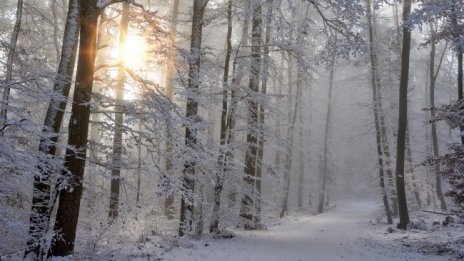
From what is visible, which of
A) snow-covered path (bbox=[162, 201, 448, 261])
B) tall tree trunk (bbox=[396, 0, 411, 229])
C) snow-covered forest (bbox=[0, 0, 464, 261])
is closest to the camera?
snow-covered forest (bbox=[0, 0, 464, 261])

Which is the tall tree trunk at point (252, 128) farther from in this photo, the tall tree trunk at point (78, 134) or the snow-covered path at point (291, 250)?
the tall tree trunk at point (78, 134)

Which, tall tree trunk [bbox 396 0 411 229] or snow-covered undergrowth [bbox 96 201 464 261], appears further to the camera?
tall tree trunk [bbox 396 0 411 229]

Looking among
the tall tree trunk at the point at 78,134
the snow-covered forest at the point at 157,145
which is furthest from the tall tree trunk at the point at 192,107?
the tall tree trunk at the point at 78,134

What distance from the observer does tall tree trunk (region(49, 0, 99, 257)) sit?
8.29 meters

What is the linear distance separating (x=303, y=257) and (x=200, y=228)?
3.57 m

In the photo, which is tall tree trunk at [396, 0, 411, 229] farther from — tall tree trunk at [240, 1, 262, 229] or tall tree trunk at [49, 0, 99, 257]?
tall tree trunk at [49, 0, 99, 257]

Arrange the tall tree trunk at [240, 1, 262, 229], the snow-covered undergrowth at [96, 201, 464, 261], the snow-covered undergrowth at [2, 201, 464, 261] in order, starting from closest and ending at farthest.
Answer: the snow-covered undergrowth at [2, 201, 464, 261] < the snow-covered undergrowth at [96, 201, 464, 261] < the tall tree trunk at [240, 1, 262, 229]

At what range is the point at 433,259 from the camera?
1064cm

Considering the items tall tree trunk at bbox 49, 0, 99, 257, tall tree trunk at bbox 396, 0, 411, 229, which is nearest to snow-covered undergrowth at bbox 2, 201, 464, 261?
tall tree trunk at bbox 49, 0, 99, 257

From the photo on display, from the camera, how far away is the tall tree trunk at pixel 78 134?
829cm

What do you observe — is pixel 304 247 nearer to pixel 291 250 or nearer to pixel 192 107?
pixel 291 250

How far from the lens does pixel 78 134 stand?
27.7ft

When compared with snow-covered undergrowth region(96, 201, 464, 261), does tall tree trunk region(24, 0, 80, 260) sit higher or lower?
higher

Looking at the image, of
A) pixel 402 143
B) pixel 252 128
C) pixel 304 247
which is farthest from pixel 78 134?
pixel 402 143
